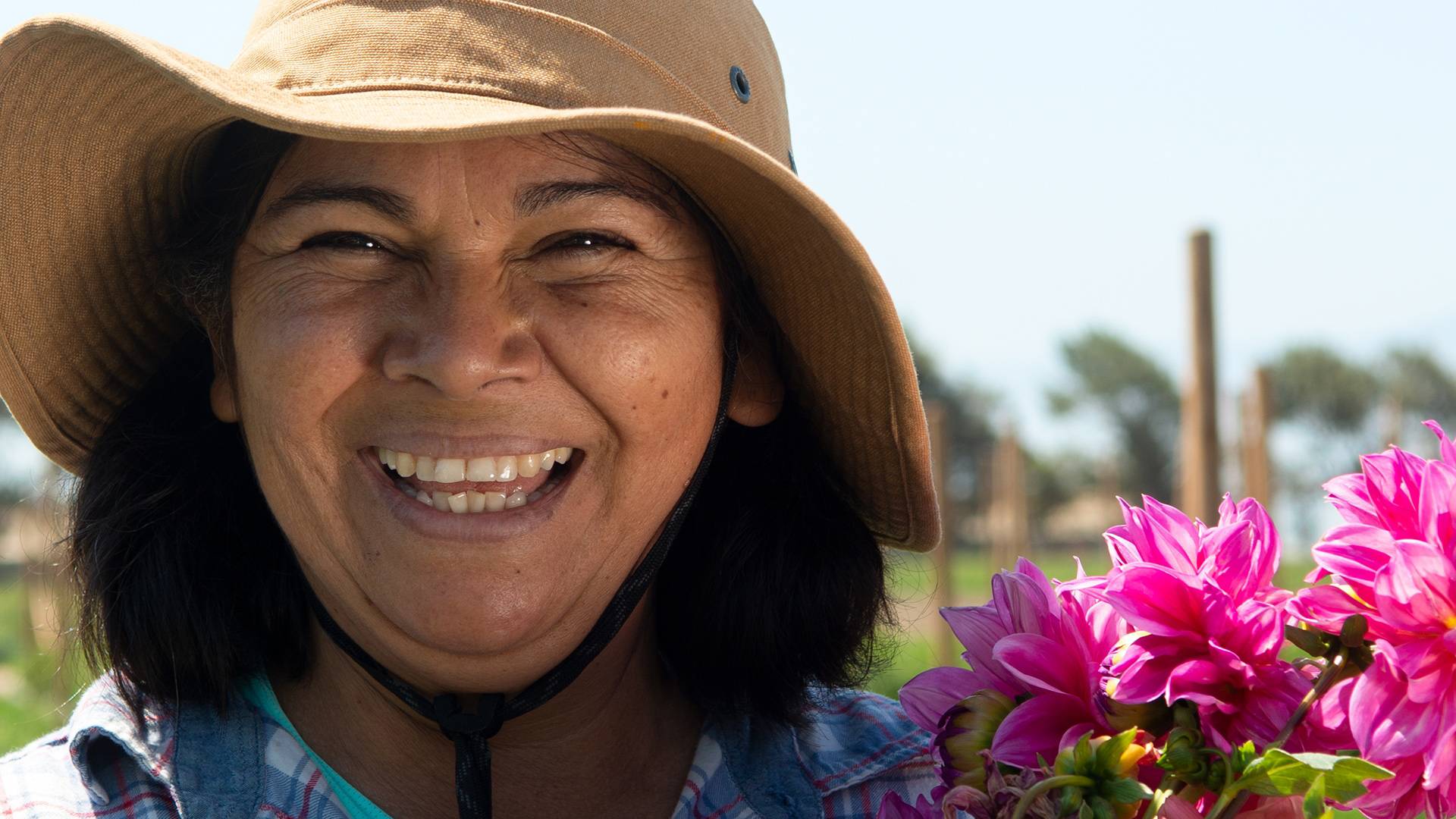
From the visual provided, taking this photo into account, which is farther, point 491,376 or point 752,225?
point 752,225

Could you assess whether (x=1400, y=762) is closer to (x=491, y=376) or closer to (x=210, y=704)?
(x=491, y=376)

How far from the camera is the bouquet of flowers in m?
1.10

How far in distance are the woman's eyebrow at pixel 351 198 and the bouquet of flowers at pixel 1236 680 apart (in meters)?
0.86

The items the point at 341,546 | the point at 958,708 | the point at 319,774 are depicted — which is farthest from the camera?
the point at 319,774

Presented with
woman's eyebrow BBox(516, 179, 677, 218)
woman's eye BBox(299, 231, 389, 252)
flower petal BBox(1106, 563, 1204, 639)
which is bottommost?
flower petal BBox(1106, 563, 1204, 639)

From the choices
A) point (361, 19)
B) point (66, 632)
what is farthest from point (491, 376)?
point (66, 632)

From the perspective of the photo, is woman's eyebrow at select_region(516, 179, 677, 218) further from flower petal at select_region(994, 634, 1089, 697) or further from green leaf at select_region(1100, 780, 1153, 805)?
green leaf at select_region(1100, 780, 1153, 805)

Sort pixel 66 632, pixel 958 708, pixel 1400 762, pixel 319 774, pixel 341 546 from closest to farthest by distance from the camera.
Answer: pixel 1400 762, pixel 958 708, pixel 341 546, pixel 319 774, pixel 66 632

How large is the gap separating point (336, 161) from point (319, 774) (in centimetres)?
84

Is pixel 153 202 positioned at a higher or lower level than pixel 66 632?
higher

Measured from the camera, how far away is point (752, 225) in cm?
193

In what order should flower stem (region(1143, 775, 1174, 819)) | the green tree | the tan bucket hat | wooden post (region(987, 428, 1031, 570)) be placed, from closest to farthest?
1. flower stem (region(1143, 775, 1174, 819))
2. the tan bucket hat
3. wooden post (region(987, 428, 1031, 570))
4. the green tree

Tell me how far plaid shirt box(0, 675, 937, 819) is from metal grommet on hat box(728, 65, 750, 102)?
930 mm

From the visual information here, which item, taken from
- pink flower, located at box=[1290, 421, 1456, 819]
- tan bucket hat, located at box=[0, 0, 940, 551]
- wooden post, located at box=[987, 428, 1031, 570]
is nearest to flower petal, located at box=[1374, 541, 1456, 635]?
pink flower, located at box=[1290, 421, 1456, 819]
